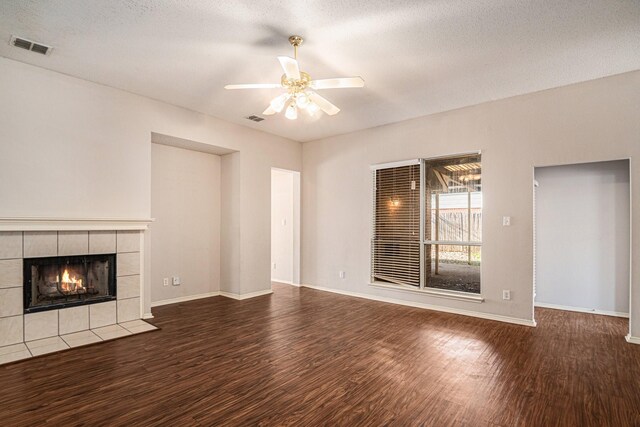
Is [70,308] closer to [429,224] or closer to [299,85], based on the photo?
[299,85]

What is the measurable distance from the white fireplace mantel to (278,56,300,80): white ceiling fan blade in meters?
2.83

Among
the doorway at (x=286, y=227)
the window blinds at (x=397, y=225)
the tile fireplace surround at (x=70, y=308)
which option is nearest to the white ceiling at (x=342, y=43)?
the window blinds at (x=397, y=225)

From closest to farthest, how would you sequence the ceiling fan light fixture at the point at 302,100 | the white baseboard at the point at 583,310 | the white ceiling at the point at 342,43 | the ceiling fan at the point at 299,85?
the white ceiling at the point at 342,43, the ceiling fan at the point at 299,85, the ceiling fan light fixture at the point at 302,100, the white baseboard at the point at 583,310

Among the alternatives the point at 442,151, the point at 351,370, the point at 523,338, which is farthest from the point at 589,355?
the point at 442,151

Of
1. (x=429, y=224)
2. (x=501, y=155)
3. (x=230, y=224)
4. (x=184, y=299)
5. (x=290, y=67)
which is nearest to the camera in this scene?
(x=290, y=67)

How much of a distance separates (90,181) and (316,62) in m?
2.99

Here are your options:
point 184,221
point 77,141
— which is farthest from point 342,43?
point 184,221

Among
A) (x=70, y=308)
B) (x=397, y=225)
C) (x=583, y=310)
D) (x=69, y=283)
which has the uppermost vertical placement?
(x=397, y=225)

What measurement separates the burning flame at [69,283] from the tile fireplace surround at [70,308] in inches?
10.0

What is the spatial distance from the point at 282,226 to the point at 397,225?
2732mm

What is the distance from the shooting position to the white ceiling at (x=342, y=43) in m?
2.56

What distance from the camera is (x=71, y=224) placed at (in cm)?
371

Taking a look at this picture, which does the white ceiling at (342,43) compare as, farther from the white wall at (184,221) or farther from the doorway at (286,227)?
the doorway at (286,227)

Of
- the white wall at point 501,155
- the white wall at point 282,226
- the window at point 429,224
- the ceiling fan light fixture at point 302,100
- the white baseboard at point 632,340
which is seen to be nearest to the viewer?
the ceiling fan light fixture at point 302,100
